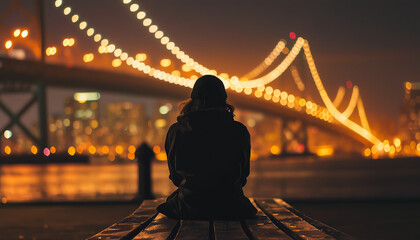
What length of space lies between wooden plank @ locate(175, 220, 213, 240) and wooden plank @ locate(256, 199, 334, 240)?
1.04 feet

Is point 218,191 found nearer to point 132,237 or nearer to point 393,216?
point 132,237

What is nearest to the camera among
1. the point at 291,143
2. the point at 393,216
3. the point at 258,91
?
the point at 393,216

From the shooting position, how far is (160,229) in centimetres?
273

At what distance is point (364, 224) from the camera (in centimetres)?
539

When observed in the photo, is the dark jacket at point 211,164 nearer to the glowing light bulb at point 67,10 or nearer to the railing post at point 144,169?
the railing post at point 144,169

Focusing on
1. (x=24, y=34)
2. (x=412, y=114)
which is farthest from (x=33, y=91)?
(x=412, y=114)

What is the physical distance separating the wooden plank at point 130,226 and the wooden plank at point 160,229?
3 cm

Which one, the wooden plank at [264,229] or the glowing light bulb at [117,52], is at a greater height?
the glowing light bulb at [117,52]

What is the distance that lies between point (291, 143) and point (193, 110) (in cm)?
4545

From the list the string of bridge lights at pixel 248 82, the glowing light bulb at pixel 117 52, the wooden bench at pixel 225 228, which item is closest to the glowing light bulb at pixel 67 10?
the string of bridge lights at pixel 248 82

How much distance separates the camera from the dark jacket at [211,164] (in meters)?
2.96

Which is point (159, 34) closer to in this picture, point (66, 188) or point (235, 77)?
point (235, 77)

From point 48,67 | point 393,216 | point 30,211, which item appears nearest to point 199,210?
point 393,216

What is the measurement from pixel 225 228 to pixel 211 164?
1.10ft
